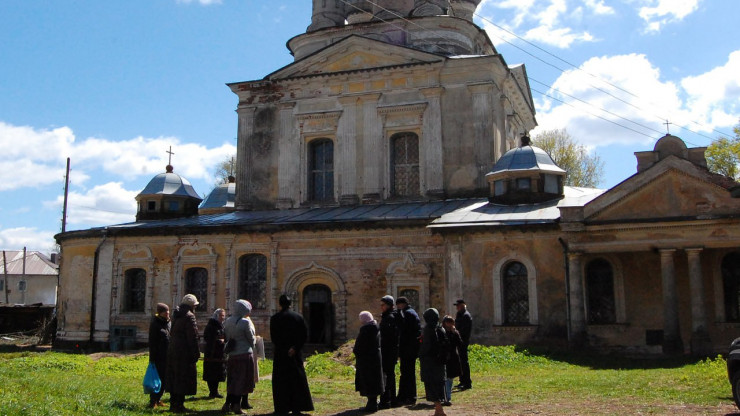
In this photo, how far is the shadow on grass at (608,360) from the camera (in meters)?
15.9

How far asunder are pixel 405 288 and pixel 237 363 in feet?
37.7

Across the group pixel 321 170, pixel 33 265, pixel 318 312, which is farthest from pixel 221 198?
pixel 33 265

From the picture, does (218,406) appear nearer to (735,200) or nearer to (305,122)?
(735,200)

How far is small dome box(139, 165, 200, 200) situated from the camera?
92.3 ft

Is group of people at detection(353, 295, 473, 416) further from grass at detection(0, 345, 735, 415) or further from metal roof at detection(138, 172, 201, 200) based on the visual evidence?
metal roof at detection(138, 172, 201, 200)

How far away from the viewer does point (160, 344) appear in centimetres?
1066

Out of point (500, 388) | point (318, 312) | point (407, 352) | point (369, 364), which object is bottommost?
point (500, 388)

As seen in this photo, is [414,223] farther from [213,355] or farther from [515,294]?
[213,355]

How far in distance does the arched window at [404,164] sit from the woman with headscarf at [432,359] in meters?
14.2

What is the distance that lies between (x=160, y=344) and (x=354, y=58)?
16.6 meters

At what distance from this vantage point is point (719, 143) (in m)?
35.8

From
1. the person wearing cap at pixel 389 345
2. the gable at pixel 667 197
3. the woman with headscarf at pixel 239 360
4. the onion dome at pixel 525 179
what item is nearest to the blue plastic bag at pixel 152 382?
the woman with headscarf at pixel 239 360

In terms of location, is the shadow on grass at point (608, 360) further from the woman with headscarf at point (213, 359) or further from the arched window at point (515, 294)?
the woman with headscarf at point (213, 359)

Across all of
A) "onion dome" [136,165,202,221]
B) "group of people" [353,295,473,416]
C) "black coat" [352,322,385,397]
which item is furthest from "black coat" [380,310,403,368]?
"onion dome" [136,165,202,221]
